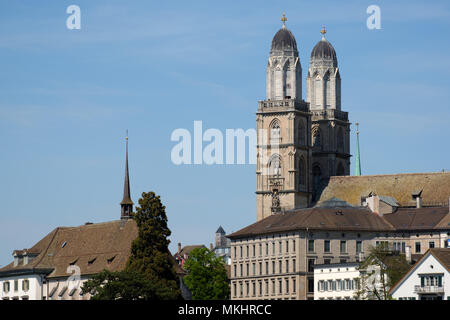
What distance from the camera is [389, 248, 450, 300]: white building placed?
127 meters

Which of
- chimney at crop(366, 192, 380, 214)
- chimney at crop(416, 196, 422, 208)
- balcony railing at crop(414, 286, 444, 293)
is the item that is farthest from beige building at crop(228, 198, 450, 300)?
balcony railing at crop(414, 286, 444, 293)

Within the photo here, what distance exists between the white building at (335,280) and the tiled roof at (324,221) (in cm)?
904

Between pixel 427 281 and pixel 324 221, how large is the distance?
47.4 m

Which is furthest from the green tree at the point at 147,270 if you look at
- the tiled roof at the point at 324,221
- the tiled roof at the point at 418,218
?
the tiled roof at the point at 418,218

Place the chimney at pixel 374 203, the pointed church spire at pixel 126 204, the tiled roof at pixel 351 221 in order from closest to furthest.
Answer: the tiled roof at pixel 351 221
the pointed church spire at pixel 126 204
the chimney at pixel 374 203

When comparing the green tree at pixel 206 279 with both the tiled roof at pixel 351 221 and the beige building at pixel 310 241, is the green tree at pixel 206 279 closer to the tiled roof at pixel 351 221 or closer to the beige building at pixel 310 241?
the beige building at pixel 310 241

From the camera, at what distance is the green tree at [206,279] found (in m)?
184

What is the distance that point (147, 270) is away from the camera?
13338 centimetres

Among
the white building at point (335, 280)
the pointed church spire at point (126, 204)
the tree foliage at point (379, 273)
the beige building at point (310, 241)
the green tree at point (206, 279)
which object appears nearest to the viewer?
the tree foliage at point (379, 273)

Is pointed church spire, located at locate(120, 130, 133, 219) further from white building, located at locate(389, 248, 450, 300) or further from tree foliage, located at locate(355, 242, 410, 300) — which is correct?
white building, located at locate(389, 248, 450, 300)

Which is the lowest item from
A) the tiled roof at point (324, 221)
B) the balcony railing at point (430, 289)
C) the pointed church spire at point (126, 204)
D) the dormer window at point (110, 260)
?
the balcony railing at point (430, 289)

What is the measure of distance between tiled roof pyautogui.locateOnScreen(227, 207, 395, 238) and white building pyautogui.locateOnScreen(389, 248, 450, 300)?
44.2m
